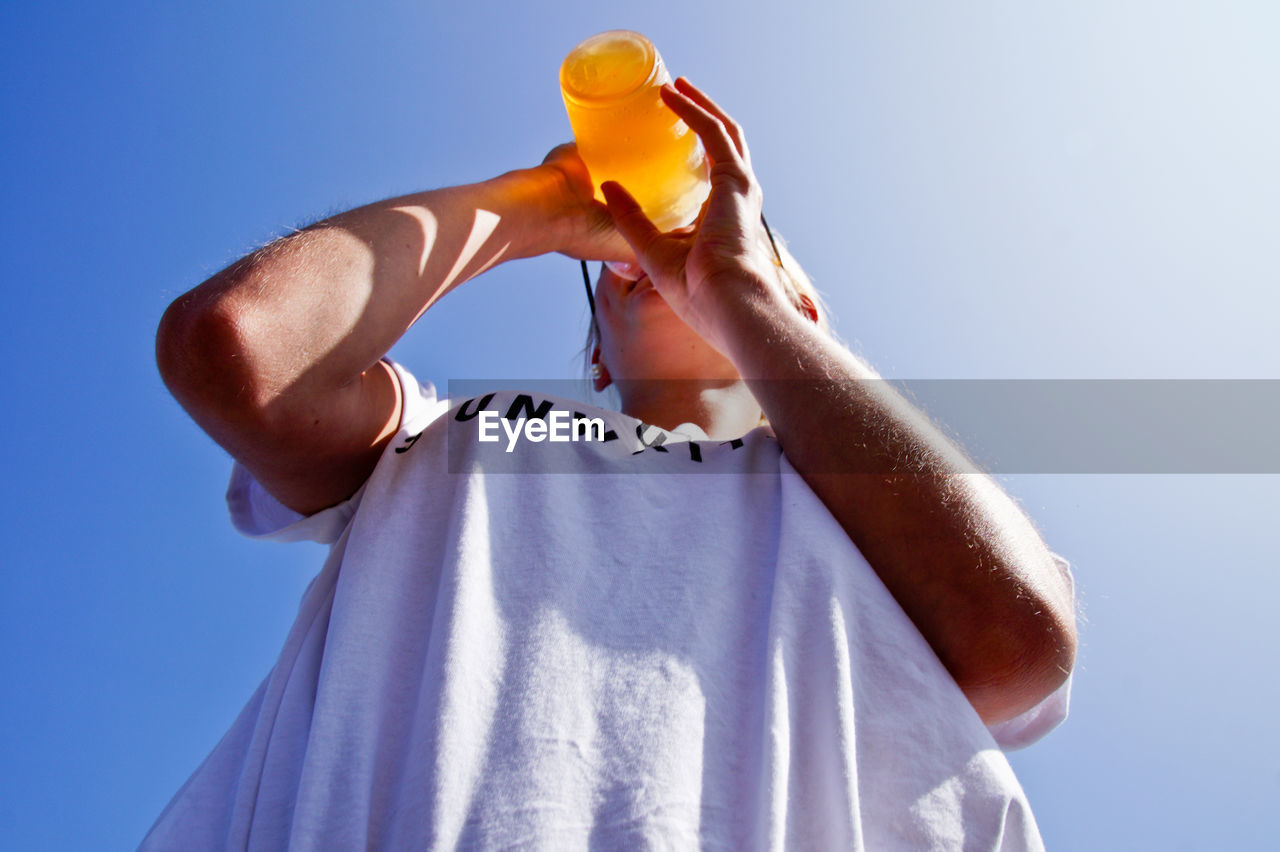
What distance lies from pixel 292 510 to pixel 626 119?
37.2 inches

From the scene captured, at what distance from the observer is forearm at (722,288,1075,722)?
0.91m

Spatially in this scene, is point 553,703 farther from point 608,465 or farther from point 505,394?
point 505,394

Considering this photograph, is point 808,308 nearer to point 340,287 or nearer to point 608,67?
point 608,67

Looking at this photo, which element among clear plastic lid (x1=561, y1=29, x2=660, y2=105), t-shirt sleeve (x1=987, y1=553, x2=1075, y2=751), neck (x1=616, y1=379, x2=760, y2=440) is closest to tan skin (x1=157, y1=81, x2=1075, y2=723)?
t-shirt sleeve (x1=987, y1=553, x2=1075, y2=751)

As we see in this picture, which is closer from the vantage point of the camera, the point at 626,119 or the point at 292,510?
the point at 292,510

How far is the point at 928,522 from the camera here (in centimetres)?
95

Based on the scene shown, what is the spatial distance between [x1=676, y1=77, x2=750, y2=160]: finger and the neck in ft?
1.73

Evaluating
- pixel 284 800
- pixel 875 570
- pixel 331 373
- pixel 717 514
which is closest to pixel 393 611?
pixel 284 800

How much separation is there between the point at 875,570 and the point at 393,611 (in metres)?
0.59

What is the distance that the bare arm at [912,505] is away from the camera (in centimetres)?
91

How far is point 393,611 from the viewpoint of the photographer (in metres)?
0.94

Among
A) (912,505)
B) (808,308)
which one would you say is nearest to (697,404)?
(808,308)

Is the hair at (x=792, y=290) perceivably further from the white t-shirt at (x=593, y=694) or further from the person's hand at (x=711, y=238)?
the white t-shirt at (x=593, y=694)

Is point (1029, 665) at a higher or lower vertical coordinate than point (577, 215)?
lower
